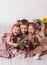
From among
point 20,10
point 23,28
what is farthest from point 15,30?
point 20,10

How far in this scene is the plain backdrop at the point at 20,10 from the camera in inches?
74.1

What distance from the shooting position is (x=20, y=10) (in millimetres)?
1905

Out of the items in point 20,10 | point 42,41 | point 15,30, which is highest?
point 20,10

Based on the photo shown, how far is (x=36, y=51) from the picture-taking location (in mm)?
1572

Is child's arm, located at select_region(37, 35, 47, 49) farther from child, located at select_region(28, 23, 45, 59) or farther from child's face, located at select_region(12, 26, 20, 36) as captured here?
child's face, located at select_region(12, 26, 20, 36)

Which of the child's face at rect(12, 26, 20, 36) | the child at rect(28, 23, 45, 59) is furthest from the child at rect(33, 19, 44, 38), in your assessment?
the child's face at rect(12, 26, 20, 36)

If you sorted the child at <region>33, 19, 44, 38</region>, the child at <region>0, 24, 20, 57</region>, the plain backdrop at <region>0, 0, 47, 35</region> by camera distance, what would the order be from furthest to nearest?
the plain backdrop at <region>0, 0, 47, 35</region> < the child at <region>33, 19, 44, 38</region> < the child at <region>0, 24, 20, 57</region>

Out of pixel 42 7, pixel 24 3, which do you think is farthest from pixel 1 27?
pixel 42 7

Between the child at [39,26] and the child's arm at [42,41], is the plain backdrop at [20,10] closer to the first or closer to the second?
the child at [39,26]

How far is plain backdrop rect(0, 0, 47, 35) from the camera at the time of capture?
6.18 ft

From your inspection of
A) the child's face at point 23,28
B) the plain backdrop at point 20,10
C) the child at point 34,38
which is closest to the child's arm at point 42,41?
the child at point 34,38

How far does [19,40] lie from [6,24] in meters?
0.30

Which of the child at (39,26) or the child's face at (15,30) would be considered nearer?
the child's face at (15,30)

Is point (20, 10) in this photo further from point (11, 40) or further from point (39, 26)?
point (11, 40)
